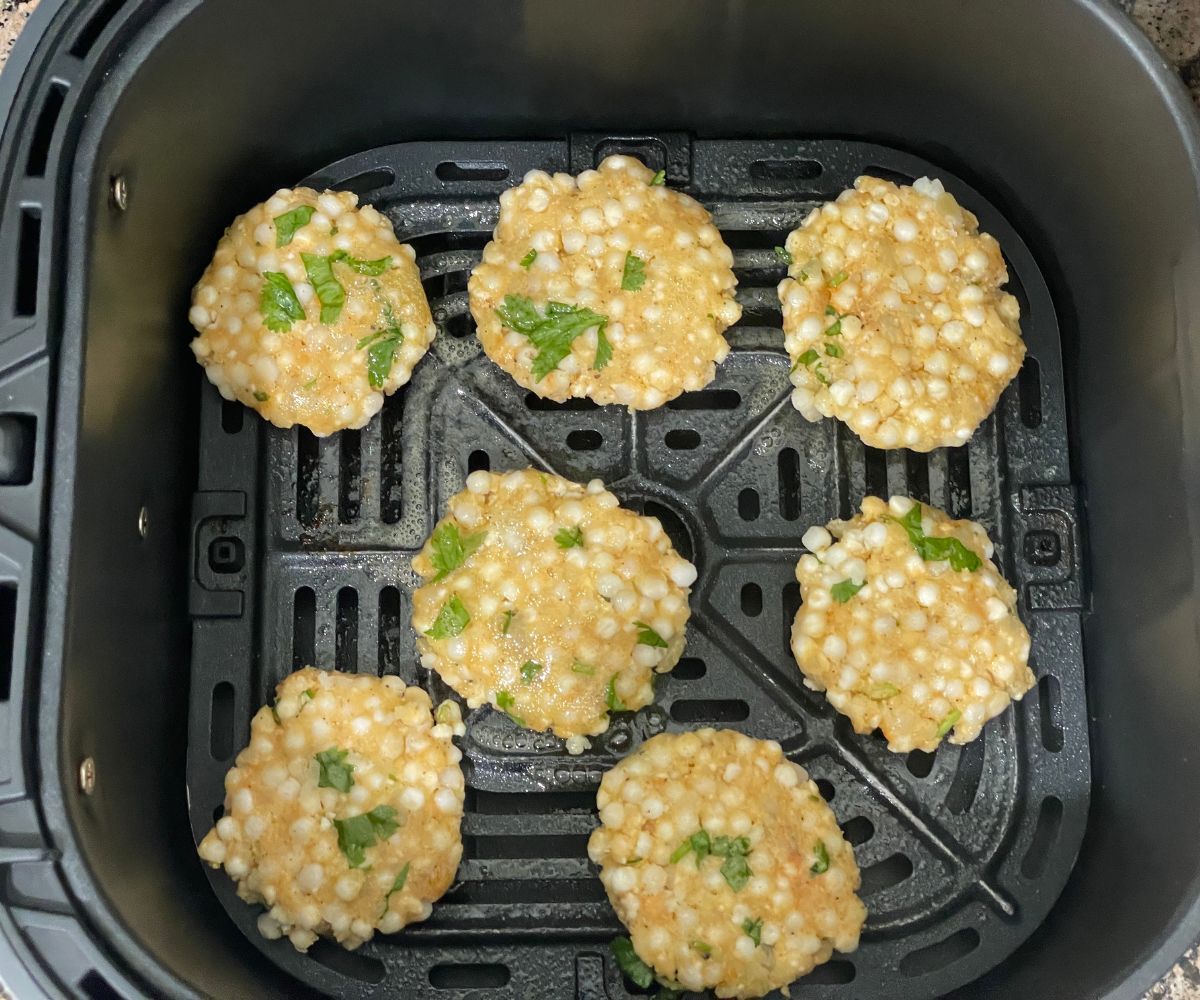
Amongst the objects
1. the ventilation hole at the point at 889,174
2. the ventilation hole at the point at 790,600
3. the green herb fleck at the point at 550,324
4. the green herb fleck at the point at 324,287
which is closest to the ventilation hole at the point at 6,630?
the green herb fleck at the point at 324,287

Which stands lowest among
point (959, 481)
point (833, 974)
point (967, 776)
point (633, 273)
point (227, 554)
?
point (833, 974)

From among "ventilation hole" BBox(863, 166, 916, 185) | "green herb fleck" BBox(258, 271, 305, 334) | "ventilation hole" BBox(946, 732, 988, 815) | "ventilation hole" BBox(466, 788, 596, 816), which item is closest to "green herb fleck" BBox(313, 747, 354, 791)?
"ventilation hole" BBox(466, 788, 596, 816)

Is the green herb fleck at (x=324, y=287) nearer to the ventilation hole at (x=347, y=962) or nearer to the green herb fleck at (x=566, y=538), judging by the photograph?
the green herb fleck at (x=566, y=538)

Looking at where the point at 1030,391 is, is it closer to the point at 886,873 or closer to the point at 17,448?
the point at 886,873

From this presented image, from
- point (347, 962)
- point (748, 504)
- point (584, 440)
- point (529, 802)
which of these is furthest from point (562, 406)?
point (347, 962)

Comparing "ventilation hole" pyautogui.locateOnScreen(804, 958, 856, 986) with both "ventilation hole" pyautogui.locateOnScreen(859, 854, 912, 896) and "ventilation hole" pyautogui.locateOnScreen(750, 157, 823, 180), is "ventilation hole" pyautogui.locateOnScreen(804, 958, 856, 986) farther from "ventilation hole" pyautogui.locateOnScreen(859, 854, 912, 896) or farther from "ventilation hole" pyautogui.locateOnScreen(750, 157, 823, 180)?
"ventilation hole" pyautogui.locateOnScreen(750, 157, 823, 180)

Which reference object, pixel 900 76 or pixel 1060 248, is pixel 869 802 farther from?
pixel 900 76

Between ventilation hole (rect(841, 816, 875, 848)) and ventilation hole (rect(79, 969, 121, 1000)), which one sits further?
ventilation hole (rect(841, 816, 875, 848))
